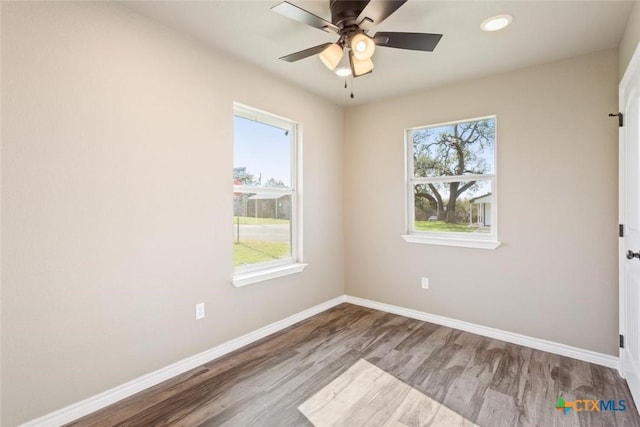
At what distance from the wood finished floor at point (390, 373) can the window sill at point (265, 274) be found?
0.58m

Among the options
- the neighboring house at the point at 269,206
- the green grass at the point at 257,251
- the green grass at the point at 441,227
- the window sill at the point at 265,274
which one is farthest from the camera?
the green grass at the point at 441,227

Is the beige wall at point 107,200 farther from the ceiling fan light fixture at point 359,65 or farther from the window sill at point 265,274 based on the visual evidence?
the ceiling fan light fixture at point 359,65

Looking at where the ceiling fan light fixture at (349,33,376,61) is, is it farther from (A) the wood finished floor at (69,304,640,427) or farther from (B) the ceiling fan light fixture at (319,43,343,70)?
(A) the wood finished floor at (69,304,640,427)

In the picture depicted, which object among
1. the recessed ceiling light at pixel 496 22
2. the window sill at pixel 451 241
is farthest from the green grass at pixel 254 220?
the recessed ceiling light at pixel 496 22

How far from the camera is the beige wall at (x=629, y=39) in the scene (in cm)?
186

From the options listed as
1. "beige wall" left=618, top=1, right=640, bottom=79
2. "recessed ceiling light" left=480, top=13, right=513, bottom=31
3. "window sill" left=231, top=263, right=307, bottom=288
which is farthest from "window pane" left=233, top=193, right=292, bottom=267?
"beige wall" left=618, top=1, right=640, bottom=79

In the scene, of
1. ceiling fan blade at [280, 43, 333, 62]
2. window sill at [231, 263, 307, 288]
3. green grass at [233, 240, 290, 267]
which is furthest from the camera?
green grass at [233, 240, 290, 267]

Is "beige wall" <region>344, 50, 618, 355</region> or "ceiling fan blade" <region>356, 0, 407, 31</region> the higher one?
"ceiling fan blade" <region>356, 0, 407, 31</region>

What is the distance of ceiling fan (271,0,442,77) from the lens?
1.69 m

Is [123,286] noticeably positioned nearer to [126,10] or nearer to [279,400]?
[279,400]

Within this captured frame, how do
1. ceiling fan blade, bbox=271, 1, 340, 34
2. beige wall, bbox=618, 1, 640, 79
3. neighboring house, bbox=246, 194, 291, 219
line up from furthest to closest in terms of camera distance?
neighboring house, bbox=246, 194, 291, 219 → beige wall, bbox=618, 1, 640, 79 → ceiling fan blade, bbox=271, 1, 340, 34

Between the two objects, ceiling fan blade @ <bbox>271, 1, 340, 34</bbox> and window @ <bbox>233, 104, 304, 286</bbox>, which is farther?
window @ <bbox>233, 104, 304, 286</bbox>

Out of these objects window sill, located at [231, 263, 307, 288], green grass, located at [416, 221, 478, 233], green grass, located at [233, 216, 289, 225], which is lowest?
window sill, located at [231, 263, 307, 288]

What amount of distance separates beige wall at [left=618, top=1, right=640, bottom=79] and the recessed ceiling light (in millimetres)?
677
